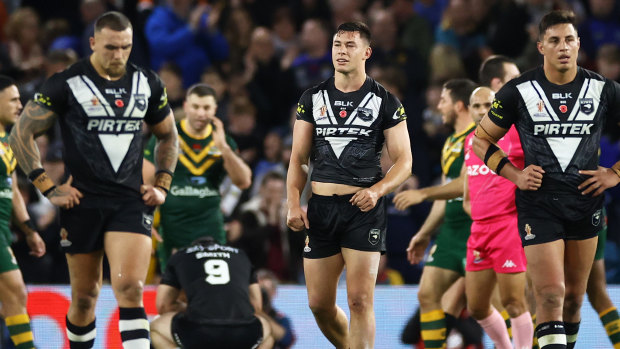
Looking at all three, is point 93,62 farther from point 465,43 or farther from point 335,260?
point 465,43

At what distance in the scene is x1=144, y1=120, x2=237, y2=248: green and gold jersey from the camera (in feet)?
32.1

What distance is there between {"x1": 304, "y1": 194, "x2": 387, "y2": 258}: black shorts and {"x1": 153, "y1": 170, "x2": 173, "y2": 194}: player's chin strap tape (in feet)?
3.93

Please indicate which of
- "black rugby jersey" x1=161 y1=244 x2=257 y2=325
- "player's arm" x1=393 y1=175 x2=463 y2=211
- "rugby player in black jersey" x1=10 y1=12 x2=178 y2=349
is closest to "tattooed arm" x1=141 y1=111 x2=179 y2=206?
"rugby player in black jersey" x1=10 y1=12 x2=178 y2=349

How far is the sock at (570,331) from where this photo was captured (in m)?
7.41

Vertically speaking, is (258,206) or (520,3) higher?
(520,3)

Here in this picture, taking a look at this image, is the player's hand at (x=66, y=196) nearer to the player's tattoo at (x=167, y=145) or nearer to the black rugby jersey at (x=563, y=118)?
the player's tattoo at (x=167, y=145)

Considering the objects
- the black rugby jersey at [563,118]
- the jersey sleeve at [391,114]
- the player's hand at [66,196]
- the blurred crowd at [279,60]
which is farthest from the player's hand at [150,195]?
the blurred crowd at [279,60]

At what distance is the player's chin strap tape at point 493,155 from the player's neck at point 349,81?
3.16 ft

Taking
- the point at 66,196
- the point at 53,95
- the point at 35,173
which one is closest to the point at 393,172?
the point at 66,196

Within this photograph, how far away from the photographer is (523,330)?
8.09 meters

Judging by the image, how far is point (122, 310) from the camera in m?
7.16

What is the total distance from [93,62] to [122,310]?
1.82 meters

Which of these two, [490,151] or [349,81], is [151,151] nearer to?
[349,81]

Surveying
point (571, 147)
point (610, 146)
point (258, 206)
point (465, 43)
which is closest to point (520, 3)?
point (465, 43)
